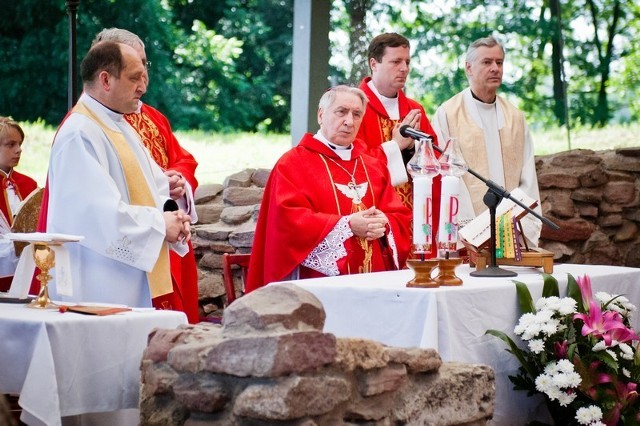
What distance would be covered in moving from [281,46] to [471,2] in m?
1.73

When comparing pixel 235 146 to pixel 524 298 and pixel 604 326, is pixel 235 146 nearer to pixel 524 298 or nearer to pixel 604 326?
pixel 524 298

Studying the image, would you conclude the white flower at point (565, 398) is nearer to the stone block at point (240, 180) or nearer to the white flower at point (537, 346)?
the white flower at point (537, 346)

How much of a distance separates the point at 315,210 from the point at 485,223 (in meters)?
0.88

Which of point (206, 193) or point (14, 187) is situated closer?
point (14, 187)

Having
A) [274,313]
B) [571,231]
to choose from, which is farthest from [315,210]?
[571,231]

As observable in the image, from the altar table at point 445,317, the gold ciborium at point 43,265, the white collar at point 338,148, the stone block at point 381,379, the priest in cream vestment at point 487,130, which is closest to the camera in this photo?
the stone block at point 381,379

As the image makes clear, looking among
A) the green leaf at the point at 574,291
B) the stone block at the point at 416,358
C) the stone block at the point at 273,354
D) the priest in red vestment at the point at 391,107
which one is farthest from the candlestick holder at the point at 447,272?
the priest in red vestment at the point at 391,107

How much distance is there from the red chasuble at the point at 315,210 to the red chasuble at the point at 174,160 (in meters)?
0.30

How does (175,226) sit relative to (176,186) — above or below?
below

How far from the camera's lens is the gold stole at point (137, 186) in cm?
423

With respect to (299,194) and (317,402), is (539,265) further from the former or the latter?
(317,402)

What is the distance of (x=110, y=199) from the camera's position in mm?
4016

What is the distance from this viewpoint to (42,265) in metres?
3.54

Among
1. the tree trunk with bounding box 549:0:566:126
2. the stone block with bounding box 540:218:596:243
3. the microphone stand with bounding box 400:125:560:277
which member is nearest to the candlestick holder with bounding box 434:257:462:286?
the microphone stand with bounding box 400:125:560:277
